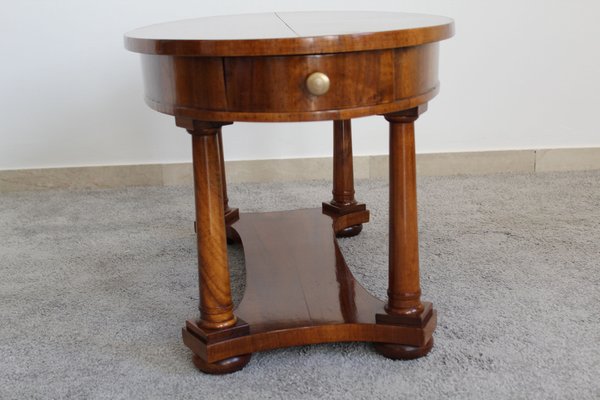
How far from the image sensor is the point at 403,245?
1.62 metres

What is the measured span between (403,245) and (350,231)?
2.61 ft

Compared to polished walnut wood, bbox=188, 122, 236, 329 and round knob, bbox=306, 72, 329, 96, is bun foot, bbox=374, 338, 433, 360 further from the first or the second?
round knob, bbox=306, 72, 329, 96

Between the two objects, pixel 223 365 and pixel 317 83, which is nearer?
pixel 317 83

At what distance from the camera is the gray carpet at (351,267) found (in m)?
1.57

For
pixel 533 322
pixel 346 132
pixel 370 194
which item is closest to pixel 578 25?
pixel 370 194

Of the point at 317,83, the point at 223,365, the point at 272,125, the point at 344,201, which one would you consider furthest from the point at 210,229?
the point at 272,125

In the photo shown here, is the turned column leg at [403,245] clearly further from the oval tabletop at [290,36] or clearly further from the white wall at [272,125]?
the white wall at [272,125]

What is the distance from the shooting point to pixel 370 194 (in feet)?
9.53

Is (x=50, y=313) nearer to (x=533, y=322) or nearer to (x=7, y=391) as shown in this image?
(x=7, y=391)

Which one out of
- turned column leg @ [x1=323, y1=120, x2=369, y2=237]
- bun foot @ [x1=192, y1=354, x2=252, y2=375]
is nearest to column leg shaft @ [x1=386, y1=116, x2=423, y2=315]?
bun foot @ [x1=192, y1=354, x2=252, y2=375]

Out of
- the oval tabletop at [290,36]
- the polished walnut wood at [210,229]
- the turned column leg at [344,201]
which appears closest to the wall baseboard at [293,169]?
the turned column leg at [344,201]

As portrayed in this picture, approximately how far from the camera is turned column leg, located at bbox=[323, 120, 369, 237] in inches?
92.4

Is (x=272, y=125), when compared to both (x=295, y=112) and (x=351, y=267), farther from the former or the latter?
(x=295, y=112)

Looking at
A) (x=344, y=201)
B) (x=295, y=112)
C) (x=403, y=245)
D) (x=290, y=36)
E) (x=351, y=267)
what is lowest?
(x=351, y=267)
